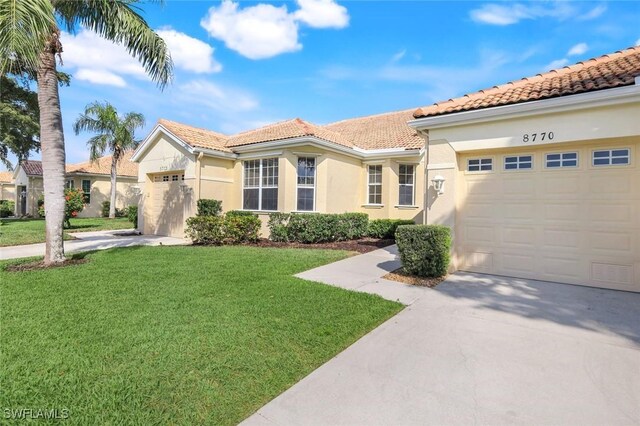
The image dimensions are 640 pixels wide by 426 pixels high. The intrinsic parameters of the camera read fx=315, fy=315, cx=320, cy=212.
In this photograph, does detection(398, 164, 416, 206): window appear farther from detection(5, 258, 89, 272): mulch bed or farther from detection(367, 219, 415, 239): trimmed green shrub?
detection(5, 258, 89, 272): mulch bed

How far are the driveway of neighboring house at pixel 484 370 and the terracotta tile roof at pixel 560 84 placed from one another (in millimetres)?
4083

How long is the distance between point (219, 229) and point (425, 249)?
8124 millimetres

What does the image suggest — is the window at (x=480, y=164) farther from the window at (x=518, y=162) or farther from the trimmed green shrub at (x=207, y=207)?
the trimmed green shrub at (x=207, y=207)

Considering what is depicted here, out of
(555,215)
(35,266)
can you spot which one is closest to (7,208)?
(35,266)

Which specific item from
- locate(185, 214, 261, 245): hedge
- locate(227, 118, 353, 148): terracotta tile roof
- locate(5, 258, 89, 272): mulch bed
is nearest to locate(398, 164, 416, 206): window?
locate(227, 118, 353, 148): terracotta tile roof

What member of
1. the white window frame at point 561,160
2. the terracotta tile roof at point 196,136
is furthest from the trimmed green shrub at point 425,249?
the terracotta tile roof at point 196,136

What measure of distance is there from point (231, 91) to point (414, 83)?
8.07m

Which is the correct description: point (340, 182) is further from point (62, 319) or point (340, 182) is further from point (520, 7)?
point (62, 319)

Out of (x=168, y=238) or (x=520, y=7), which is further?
(x=168, y=238)

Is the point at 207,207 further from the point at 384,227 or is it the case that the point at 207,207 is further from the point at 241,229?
the point at 384,227

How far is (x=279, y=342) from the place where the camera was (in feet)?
12.9

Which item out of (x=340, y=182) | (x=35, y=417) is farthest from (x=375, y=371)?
(x=340, y=182)

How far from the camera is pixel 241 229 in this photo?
40.8 feet

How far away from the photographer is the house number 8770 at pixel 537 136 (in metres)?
6.64
